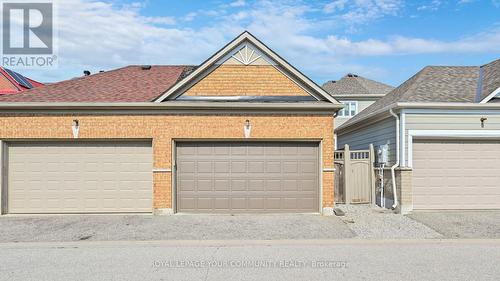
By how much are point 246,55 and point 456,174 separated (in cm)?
781

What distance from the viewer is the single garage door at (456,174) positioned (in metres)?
11.3

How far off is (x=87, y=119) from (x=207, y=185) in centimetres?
425

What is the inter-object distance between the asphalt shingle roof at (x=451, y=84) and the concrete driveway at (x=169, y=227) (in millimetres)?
5566

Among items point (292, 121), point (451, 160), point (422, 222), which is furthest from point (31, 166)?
point (451, 160)

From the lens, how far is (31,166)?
432 inches

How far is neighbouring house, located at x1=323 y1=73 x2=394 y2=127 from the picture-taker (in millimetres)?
30578

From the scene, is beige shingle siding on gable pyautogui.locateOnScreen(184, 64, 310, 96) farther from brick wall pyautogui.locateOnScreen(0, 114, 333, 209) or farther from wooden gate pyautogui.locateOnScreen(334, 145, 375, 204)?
Answer: wooden gate pyautogui.locateOnScreen(334, 145, 375, 204)

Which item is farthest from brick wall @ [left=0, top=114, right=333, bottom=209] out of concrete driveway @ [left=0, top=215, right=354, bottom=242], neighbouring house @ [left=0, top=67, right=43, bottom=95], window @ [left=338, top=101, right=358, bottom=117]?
window @ [left=338, top=101, right=358, bottom=117]

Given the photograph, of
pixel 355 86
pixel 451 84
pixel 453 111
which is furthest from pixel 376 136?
pixel 355 86

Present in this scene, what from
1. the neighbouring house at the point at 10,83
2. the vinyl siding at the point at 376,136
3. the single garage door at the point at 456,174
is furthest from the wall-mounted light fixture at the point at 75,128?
the neighbouring house at the point at 10,83

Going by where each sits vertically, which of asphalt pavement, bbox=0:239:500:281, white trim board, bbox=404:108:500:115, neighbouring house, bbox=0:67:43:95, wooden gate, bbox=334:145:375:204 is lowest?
asphalt pavement, bbox=0:239:500:281

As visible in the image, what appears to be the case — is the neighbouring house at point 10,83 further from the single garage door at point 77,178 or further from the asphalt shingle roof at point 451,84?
the asphalt shingle roof at point 451,84

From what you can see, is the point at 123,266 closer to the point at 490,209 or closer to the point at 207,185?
the point at 207,185

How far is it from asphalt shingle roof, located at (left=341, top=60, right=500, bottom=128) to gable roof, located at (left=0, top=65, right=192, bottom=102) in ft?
28.4
